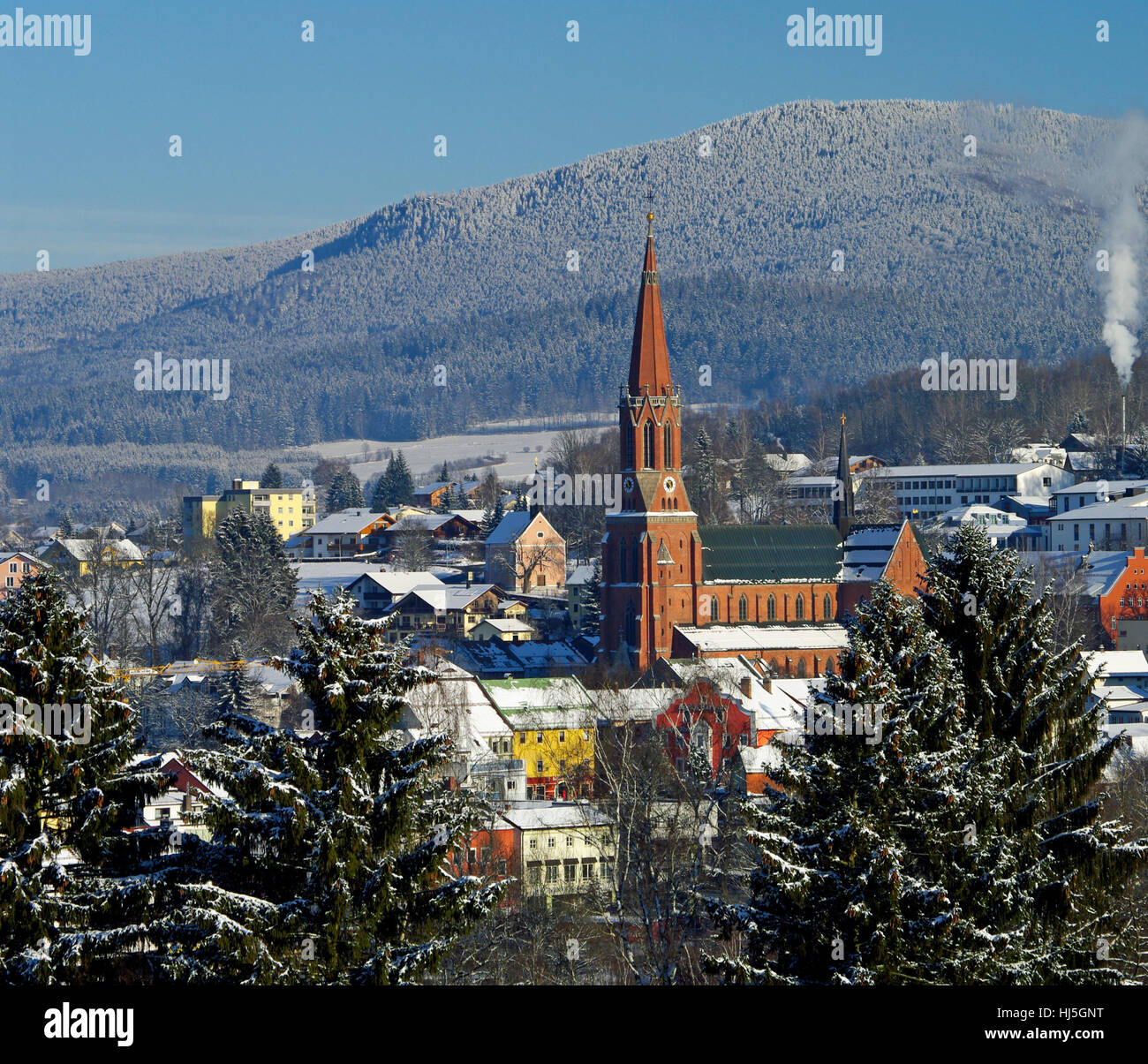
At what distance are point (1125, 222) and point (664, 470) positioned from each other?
4397 inches

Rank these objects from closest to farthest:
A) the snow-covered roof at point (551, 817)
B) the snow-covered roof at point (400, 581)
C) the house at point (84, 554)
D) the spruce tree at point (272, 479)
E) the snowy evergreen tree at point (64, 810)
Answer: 1. the snowy evergreen tree at point (64, 810)
2. the snow-covered roof at point (551, 817)
3. the snow-covered roof at point (400, 581)
4. the house at point (84, 554)
5. the spruce tree at point (272, 479)

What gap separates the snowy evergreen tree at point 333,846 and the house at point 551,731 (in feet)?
108

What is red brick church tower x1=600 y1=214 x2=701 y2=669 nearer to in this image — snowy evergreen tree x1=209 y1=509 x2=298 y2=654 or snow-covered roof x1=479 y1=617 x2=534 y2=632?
snow-covered roof x1=479 y1=617 x2=534 y2=632

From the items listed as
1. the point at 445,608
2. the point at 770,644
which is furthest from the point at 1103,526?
the point at 445,608

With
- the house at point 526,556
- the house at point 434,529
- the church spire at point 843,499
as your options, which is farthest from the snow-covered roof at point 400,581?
the house at point 434,529

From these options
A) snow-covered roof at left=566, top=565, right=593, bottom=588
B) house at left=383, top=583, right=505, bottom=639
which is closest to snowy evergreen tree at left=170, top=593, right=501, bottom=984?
house at left=383, top=583, right=505, bottom=639

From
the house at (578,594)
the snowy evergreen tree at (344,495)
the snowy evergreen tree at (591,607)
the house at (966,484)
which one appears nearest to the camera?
the snowy evergreen tree at (591,607)

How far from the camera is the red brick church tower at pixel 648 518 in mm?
86812

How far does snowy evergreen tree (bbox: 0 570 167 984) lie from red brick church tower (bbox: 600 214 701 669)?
225ft

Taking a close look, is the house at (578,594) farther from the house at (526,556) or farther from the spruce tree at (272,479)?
the spruce tree at (272,479)

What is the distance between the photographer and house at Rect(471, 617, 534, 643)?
3809 inches

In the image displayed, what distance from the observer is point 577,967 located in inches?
1281
